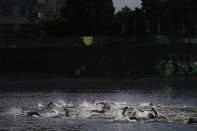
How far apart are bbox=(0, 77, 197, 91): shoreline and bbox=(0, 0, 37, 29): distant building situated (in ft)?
227

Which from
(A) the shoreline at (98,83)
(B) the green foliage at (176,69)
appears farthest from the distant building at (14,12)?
(B) the green foliage at (176,69)

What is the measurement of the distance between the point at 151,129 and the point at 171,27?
3856 inches

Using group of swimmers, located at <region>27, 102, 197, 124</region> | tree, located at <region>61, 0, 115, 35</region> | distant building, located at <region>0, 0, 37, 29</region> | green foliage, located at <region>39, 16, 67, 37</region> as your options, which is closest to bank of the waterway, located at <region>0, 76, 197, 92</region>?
tree, located at <region>61, 0, 115, 35</region>

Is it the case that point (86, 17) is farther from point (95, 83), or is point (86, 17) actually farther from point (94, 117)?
point (94, 117)

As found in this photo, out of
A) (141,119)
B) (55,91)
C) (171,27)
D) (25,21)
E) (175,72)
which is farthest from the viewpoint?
(25,21)

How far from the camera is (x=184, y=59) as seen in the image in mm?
108438

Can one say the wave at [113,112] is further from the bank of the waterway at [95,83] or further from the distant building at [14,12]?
the distant building at [14,12]

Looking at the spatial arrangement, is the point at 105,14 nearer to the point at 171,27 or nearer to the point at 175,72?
the point at 171,27

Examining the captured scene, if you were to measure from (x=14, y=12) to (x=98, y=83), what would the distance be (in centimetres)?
7662

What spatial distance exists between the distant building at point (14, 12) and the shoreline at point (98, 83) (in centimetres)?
6927

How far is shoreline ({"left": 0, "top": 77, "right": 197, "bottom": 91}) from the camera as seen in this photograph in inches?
3988

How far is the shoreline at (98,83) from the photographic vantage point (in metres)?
101

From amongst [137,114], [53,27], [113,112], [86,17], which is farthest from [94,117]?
[53,27]

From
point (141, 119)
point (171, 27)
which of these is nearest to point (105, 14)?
point (171, 27)
